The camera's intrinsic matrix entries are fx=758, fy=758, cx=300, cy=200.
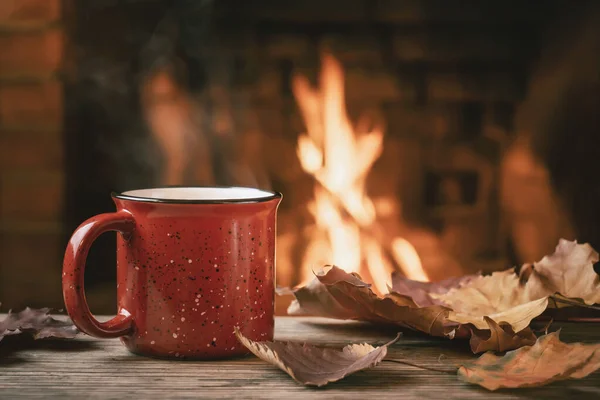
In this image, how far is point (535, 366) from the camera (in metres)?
0.53

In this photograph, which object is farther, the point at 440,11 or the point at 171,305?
the point at 440,11

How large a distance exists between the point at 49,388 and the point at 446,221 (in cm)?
87

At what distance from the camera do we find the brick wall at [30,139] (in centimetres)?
120

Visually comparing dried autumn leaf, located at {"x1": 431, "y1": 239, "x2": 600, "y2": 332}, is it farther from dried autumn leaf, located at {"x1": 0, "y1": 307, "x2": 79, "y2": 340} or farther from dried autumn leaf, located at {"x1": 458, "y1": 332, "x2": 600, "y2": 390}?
dried autumn leaf, located at {"x1": 0, "y1": 307, "x2": 79, "y2": 340}

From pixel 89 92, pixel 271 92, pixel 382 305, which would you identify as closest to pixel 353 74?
pixel 271 92

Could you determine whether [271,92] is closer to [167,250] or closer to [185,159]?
[185,159]

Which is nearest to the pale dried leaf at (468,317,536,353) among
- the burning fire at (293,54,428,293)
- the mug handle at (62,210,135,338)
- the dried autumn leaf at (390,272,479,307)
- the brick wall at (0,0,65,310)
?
the dried autumn leaf at (390,272,479,307)

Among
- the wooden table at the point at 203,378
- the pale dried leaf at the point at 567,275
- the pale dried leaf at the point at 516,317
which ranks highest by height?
the pale dried leaf at the point at 567,275

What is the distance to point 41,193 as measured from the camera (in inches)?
48.1

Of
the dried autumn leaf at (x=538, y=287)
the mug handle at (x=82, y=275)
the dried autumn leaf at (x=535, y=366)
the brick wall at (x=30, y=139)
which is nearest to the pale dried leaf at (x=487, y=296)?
the dried autumn leaf at (x=538, y=287)

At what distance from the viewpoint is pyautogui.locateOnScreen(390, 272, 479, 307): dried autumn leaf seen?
716 millimetres

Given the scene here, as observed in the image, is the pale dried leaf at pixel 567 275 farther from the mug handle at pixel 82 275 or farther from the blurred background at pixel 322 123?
the blurred background at pixel 322 123

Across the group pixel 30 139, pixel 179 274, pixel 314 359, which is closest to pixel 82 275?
pixel 179 274

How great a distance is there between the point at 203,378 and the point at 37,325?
19cm
